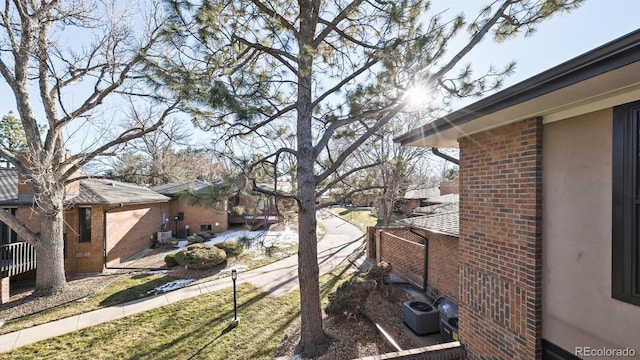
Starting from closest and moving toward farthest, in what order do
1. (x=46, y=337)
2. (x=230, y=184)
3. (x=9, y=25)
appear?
(x=230, y=184), (x=46, y=337), (x=9, y=25)

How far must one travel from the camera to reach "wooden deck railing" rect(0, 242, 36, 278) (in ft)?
28.6

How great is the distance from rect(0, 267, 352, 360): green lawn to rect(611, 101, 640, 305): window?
597 cm

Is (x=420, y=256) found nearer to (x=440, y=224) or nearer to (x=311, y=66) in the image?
(x=440, y=224)

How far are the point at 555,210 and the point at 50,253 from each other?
1367 cm

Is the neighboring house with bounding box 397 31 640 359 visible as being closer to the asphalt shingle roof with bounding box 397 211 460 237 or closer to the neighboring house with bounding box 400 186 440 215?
the asphalt shingle roof with bounding box 397 211 460 237

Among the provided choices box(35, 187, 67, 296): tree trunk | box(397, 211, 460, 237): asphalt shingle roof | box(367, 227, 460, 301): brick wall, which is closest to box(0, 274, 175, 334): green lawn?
box(35, 187, 67, 296): tree trunk

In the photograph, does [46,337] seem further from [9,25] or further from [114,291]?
[9,25]

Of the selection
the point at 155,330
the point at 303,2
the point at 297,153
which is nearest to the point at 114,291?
the point at 155,330

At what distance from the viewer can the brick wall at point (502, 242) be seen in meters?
2.98

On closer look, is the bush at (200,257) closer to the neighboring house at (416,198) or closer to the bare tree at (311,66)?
the bare tree at (311,66)

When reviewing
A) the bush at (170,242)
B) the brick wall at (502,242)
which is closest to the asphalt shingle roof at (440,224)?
the brick wall at (502,242)

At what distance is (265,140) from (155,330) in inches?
223

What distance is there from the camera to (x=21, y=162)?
362 inches

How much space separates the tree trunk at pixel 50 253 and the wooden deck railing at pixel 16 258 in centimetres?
45
